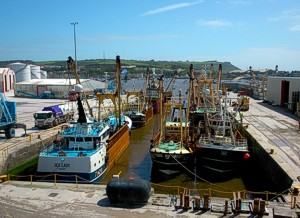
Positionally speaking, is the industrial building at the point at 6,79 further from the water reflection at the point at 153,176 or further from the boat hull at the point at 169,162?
the boat hull at the point at 169,162

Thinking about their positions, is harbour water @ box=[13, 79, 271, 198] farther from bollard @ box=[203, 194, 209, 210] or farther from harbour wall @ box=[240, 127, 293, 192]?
bollard @ box=[203, 194, 209, 210]

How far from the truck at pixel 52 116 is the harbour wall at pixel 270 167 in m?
23.2

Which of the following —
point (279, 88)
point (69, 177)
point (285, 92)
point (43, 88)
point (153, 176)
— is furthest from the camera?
point (43, 88)

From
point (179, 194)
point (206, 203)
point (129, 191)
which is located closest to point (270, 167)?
point (179, 194)

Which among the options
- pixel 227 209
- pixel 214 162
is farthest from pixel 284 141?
pixel 227 209

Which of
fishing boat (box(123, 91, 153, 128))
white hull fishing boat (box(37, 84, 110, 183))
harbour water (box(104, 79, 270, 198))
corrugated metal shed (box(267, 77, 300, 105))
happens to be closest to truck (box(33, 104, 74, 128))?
fishing boat (box(123, 91, 153, 128))

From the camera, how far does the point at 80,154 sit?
Result: 2309 cm

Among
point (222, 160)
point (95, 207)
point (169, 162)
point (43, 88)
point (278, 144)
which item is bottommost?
point (169, 162)

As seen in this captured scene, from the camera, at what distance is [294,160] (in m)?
24.2

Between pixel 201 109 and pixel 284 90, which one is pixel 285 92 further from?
pixel 201 109

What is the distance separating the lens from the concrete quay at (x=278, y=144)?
21.6 meters

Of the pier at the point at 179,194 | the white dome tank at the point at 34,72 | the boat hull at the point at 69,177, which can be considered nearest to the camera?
the pier at the point at 179,194

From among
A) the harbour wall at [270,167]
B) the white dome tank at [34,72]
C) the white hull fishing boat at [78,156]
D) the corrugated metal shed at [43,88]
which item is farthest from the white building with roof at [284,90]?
the white dome tank at [34,72]

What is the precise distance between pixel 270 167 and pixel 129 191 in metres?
13.7
